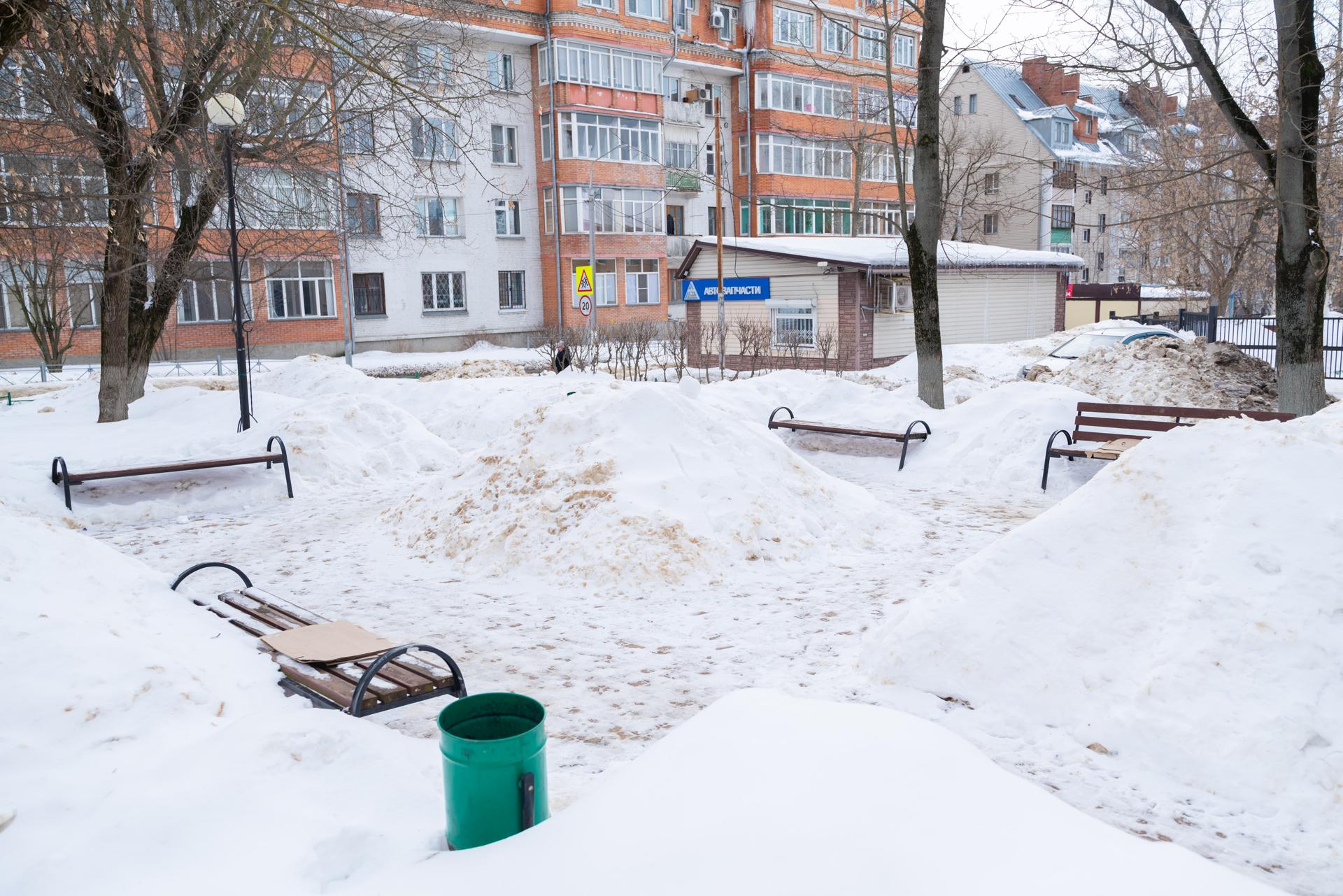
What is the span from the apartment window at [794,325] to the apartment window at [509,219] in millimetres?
15278

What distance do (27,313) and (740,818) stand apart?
101 ft

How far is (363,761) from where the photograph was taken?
4043 millimetres

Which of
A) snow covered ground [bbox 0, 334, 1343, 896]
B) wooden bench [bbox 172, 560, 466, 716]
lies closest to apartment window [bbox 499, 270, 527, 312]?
snow covered ground [bbox 0, 334, 1343, 896]

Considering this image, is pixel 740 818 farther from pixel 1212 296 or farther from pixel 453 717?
pixel 1212 296

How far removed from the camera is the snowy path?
539 cm

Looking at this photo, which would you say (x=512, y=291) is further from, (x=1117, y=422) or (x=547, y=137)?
(x=1117, y=422)

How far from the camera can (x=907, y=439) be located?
12.6 meters

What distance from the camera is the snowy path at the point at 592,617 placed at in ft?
17.7

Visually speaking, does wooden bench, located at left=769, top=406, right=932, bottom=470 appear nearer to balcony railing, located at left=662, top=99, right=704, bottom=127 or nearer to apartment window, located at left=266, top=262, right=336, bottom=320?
apartment window, located at left=266, top=262, right=336, bottom=320

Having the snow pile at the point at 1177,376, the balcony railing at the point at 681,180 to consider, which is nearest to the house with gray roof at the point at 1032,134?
the balcony railing at the point at 681,180

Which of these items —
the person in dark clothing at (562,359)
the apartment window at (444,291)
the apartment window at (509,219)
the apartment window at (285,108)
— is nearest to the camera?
the apartment window at (285,108)

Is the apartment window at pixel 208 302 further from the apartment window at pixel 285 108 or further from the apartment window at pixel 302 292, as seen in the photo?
the apartment window at pixel 285 108

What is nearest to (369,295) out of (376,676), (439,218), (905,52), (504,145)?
(439,218)

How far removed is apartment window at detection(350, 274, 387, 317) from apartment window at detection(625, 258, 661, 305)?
33.3ft
